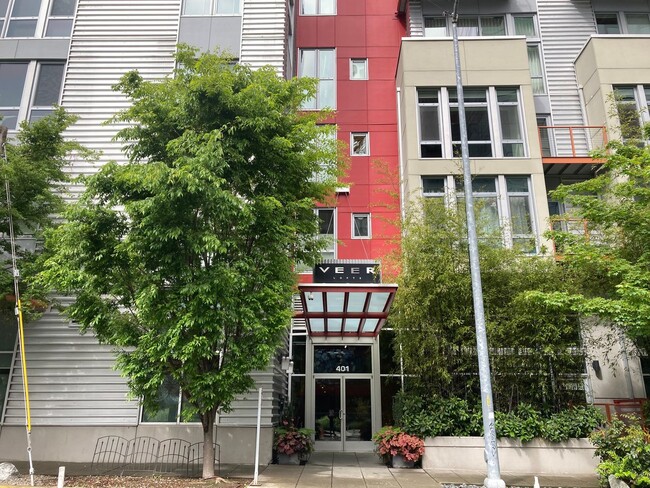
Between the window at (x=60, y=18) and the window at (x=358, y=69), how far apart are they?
9.72 meters

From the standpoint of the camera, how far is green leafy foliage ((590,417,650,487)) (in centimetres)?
830

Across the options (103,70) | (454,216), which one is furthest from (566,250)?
(103,70)

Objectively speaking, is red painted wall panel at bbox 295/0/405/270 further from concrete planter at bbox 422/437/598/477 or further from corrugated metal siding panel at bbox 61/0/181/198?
concrete planter at bbox 422/437/598/477

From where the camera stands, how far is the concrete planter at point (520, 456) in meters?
10.6

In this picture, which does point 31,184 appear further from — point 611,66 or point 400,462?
point 611,66

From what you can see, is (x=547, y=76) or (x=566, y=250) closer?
(x=566, y=250)

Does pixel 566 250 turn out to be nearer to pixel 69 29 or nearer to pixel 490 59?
pixel 490 59

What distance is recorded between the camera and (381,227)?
16.1 metres

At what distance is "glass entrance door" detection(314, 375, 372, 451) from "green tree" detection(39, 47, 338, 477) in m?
6.19

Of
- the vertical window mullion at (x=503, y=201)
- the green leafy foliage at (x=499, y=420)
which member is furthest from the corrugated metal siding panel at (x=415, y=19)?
the green leafy foliage at (x=499, y=420)

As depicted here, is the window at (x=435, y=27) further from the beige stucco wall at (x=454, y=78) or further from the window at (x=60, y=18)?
the window at (x=60, y=18)

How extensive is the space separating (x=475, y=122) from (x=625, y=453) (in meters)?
10.2

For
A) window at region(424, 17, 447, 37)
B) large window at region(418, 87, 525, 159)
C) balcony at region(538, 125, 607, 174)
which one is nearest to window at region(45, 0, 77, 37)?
large window at region(418, 87, 525, 159)

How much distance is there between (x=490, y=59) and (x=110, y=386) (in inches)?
592
